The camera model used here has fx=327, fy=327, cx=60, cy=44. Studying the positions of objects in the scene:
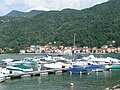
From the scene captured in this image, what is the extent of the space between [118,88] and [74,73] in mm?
25825

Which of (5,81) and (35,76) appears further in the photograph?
(35,76)

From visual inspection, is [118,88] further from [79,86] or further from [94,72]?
[94,72]

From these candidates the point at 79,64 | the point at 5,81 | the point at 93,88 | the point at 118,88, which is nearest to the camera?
the point at 118,88

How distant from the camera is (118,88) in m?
37.0

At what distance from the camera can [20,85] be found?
4650cm

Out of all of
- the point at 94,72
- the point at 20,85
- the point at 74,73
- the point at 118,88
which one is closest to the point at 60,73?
the point at 74,73

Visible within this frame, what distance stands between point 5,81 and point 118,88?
19779mm

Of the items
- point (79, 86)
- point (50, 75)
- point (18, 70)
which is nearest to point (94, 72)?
point (50, 75)

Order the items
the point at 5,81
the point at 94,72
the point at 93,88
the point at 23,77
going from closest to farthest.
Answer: the point at 93,88, the point at 5,81, the point at 23,77, the point at 94,72

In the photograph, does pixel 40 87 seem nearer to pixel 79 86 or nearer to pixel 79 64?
pixel 79 86

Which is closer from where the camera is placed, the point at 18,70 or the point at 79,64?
the point at 18,70

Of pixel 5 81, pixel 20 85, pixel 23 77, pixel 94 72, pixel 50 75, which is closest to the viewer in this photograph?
pixel 20 85

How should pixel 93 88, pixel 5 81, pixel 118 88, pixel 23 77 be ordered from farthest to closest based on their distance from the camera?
pixel 23 77, pixel 5 81, pixel 93 88, pixel 118 88

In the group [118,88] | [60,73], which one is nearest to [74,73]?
[60,73]
